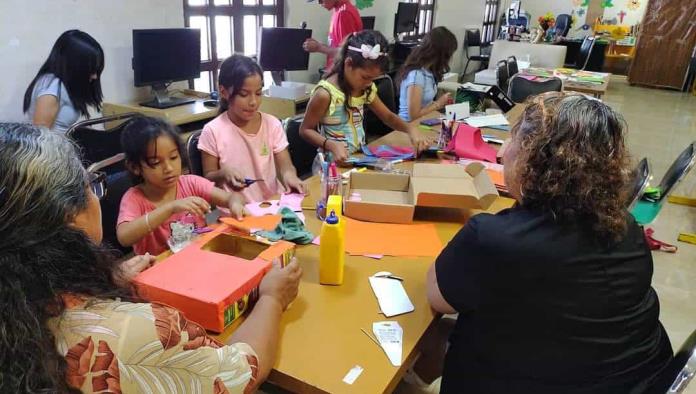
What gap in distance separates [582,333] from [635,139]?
5.26m

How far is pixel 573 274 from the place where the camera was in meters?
0.96

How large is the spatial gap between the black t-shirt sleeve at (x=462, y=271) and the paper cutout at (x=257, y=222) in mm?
594

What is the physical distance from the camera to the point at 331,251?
119 centimetres

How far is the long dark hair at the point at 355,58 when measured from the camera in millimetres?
2269

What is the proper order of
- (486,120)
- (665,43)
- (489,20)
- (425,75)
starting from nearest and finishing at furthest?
(486,120) < (425,75) < (665,43) < (489,20)

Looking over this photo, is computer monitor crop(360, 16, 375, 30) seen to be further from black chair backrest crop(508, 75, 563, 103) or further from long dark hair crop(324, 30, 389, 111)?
long dark hair crop(324, 30, 389, 111)

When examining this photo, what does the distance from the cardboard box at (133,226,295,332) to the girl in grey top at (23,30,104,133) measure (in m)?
1.83

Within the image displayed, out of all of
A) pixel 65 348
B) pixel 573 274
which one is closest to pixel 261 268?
pixel 65 348

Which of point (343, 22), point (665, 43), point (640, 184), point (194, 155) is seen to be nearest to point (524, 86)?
point (343, 22)

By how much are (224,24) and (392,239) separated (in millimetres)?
3308

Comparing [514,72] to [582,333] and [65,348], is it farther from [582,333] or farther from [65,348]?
[65,348]

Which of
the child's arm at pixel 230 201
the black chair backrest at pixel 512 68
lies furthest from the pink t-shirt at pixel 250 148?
the black chair backrest at pixel 512 68

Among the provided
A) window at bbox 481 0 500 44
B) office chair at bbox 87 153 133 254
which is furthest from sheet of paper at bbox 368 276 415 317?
window at bbox 481 0 500 44

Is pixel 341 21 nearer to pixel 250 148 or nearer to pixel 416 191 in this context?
pixel 250 148
